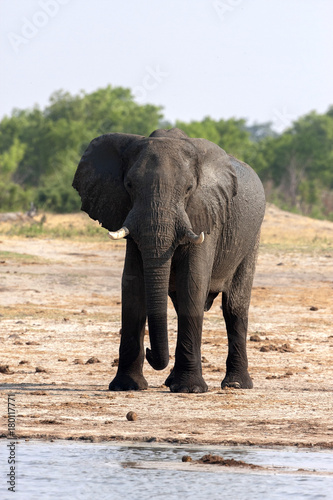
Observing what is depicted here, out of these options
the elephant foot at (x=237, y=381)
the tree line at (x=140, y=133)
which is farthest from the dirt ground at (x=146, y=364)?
the tree line at (x=140, y=133)

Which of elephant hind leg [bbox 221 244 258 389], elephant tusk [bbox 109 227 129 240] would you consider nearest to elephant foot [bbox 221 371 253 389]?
elephant hind leg [bbox 221 244 258 389]

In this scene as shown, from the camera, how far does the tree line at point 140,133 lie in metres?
50.5

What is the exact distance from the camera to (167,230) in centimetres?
848

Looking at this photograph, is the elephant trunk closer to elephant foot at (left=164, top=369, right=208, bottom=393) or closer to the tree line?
elephant foot at (left=164, top=369, right=208, bottom=393)

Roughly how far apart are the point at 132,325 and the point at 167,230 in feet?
3.38

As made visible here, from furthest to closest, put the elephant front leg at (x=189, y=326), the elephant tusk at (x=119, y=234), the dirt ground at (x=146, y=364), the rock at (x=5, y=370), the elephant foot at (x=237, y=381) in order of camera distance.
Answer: the rock at (x=5, y=370)
the elephant foot at (x=237, y=381)
the elephant front leg at (x=189, y=326)
the elephant tusk at (x=119, y=234)
the dirt ground at (x=146, y=364)

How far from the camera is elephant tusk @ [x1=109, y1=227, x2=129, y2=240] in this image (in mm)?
A: 8312

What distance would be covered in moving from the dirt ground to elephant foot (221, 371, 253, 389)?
0.39ft

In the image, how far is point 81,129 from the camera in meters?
55.8

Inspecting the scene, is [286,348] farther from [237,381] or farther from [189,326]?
[189,326]

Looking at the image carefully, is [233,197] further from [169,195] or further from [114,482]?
[114,482]

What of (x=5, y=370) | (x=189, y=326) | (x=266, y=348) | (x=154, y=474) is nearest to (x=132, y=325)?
(x=189, y=326)

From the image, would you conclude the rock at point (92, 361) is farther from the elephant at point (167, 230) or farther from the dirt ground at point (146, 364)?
the elephant at point (167, 230)

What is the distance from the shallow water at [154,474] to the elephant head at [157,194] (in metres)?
1.62
